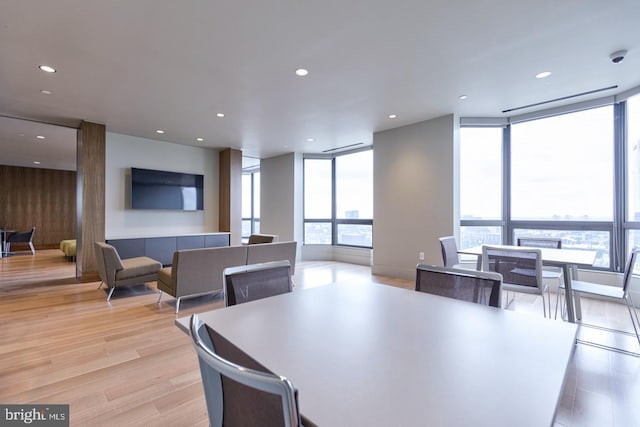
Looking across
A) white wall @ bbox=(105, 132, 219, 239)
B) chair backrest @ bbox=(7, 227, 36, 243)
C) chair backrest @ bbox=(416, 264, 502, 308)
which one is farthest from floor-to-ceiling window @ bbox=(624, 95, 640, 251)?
chair backrest @ bbox=(7, 227, 36, 243)

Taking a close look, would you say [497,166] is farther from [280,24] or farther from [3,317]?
[3,317]

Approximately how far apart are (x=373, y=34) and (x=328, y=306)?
7.53ft

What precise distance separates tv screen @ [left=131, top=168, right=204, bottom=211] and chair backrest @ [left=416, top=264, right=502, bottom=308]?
5.67 meters

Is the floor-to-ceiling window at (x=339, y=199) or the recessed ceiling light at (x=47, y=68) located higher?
the recessed ceiling light at (x=47, y=68)

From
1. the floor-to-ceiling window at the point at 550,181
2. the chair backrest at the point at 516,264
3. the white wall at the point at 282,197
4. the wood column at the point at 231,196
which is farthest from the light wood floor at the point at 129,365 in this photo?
the white wall at the point at 282,197

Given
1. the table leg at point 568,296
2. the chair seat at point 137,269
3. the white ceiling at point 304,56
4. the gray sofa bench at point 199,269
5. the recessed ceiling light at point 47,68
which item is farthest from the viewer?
the chair seat at point 137,269

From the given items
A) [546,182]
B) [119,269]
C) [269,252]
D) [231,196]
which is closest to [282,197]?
[231,196]

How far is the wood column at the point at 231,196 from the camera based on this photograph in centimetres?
650

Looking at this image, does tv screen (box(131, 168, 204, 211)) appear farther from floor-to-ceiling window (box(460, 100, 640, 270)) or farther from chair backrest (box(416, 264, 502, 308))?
chair backrest (box(416, 264, 502, 308))

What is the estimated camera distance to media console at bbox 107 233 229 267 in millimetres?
5046

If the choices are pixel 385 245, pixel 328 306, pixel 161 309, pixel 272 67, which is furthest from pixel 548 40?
pixel 161 309

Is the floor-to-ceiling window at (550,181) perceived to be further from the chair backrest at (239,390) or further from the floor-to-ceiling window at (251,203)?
the floor-to-ceiling window at (251,203)

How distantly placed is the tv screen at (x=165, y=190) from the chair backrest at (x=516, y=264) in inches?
224

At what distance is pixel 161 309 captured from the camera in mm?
3420
